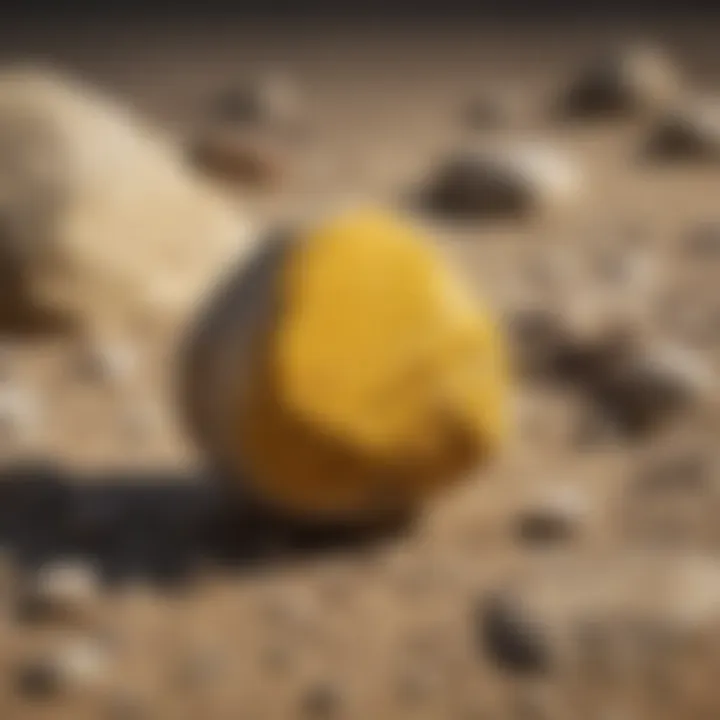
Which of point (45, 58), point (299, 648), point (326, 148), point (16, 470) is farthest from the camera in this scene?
point (45, 58)

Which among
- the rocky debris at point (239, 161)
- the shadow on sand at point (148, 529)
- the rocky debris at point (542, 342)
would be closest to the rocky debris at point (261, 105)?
the rocky debris at point (239, 161)

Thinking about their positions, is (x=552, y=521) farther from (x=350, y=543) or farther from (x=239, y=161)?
(x=239, y=161)

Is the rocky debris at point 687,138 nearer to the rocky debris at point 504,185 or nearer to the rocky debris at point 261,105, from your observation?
the rocky debris at point 504,185

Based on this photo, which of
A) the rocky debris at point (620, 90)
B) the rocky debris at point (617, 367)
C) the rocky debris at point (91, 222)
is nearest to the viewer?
the rocky debris at point (617, 367)

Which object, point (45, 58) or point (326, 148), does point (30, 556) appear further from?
point (45, 58)

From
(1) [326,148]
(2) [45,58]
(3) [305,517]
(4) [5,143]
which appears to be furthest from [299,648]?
(2) [45,58]
